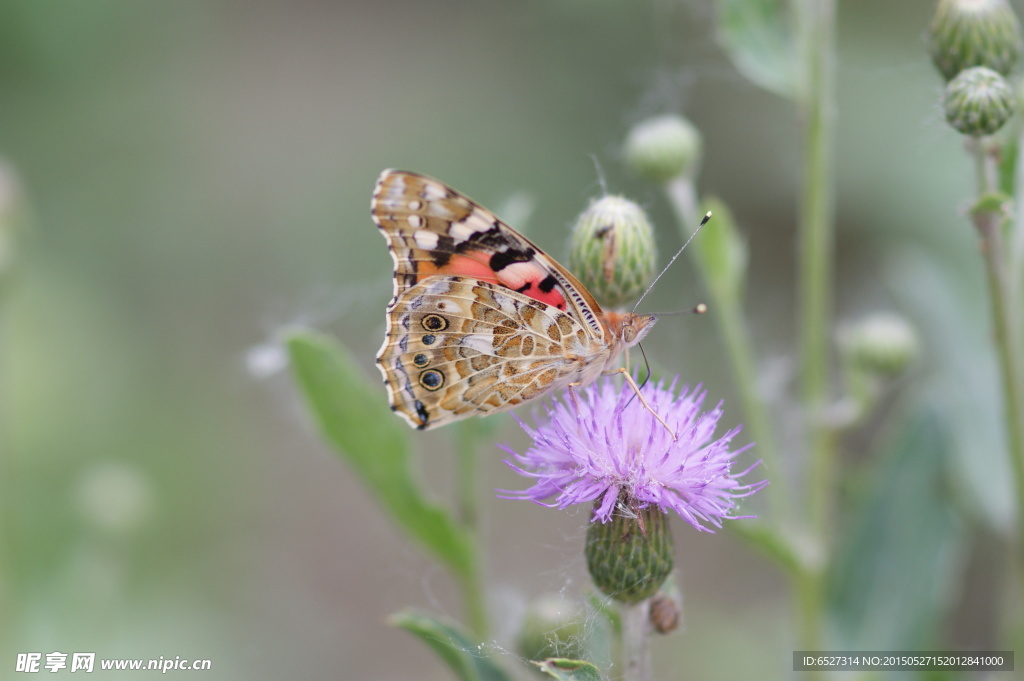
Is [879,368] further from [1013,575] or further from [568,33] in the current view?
[568,33]

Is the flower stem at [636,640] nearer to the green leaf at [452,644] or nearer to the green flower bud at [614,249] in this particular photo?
the green leaf at [452,644]

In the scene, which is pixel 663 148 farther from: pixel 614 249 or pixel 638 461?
pixel 638 461

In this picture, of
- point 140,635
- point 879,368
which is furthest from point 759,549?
point 140,635

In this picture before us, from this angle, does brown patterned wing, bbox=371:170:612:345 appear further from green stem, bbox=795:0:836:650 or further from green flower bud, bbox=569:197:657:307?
green stem, bbox=795:0:836:650

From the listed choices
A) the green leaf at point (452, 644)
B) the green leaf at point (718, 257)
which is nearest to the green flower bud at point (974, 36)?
the green leaf at point (718, 257)

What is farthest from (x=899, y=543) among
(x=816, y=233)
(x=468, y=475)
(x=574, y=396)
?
(x=468, y=475)

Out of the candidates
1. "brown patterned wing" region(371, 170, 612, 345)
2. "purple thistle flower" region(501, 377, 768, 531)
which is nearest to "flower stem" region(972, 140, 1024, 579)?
"purple thistle flower" region(501, 377, 768, 531)
